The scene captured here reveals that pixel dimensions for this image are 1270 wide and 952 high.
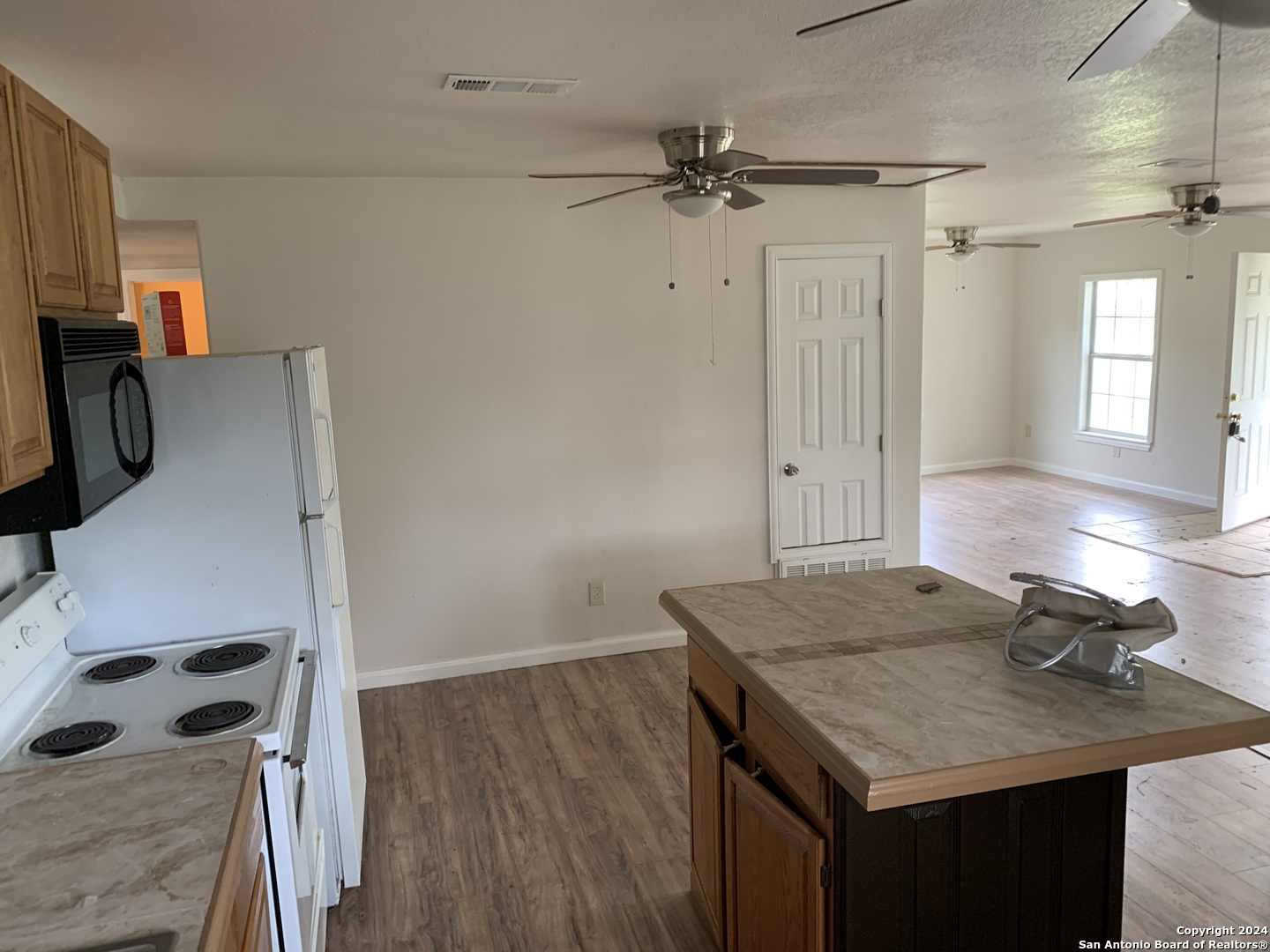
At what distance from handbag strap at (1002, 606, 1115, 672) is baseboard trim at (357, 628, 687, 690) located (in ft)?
9.46

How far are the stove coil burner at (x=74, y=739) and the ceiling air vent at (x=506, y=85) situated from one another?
1.85 metres

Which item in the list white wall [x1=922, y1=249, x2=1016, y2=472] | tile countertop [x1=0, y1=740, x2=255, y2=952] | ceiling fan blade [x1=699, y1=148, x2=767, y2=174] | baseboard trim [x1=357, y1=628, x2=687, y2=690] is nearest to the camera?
tile countertop [x1=0, y1=740, x2=255, y2=952]

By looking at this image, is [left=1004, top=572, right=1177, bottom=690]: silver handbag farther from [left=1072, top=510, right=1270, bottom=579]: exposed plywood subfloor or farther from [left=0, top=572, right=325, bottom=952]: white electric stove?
[left=1072, top=510, right=1270, bottom=579]: exposed plywood subfloor

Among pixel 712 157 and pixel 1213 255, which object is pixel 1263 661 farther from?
pixel 1213 255

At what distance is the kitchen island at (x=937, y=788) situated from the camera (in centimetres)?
163

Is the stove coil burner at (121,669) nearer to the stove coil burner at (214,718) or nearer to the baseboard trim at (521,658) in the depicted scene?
the stove coil burner at (214,718)

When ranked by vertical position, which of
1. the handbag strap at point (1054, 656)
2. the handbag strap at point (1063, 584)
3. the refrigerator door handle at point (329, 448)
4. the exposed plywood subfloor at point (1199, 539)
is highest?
the refrigerator door handle at point (329, 448)

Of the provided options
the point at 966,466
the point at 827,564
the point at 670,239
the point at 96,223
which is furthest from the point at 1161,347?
the point at 96,223

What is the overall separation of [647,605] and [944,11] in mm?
3266

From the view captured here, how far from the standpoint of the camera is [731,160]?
3.08m

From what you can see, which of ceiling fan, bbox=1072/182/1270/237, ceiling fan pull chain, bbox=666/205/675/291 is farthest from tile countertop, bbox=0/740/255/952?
ceiling fan, bbox=1072/182/1270/237

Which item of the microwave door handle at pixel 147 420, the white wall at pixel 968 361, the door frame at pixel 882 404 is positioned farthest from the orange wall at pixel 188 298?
the white wall at pixel 968 361

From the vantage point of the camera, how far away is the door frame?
15.5 feet

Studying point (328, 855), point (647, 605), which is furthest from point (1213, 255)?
point (328, 855)
